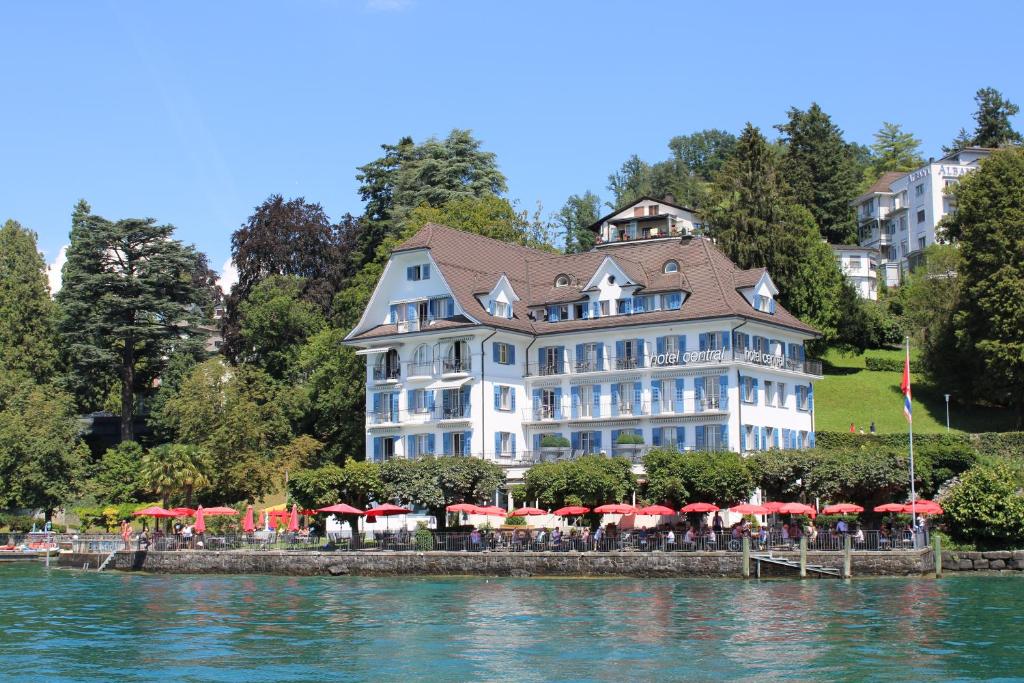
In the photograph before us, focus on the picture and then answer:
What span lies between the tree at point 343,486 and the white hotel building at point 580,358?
786 cm

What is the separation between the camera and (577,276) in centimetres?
7944

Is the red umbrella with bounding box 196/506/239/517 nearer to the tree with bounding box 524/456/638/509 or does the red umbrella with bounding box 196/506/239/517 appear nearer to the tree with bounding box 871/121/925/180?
the tree with bounding box 524/456/638/509

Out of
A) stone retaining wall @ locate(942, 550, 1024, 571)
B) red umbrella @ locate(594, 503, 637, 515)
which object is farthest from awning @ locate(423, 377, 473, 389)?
stone retaining wall @ locate(942, 550, 1024, 571)

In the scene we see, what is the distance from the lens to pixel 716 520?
6425 centimetres

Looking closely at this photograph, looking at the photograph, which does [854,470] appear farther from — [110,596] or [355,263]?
[355,263]

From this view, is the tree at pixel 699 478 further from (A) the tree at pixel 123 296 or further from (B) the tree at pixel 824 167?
(B) the tree at pixel 824 167

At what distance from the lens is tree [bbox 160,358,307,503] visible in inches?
3361

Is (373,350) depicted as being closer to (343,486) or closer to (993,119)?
(343,486)

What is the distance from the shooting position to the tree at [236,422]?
85.4 m

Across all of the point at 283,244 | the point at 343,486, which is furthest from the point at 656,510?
the point at 283,244

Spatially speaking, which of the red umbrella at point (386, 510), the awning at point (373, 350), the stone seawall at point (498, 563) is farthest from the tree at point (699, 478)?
the awning at point (373, 350)

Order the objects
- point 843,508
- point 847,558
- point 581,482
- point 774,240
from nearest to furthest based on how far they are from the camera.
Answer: point 847,558 → point 843,508 → point 581,482 → point 774,240

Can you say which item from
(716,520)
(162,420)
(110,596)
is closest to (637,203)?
(162,420)

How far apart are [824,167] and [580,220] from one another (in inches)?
998
